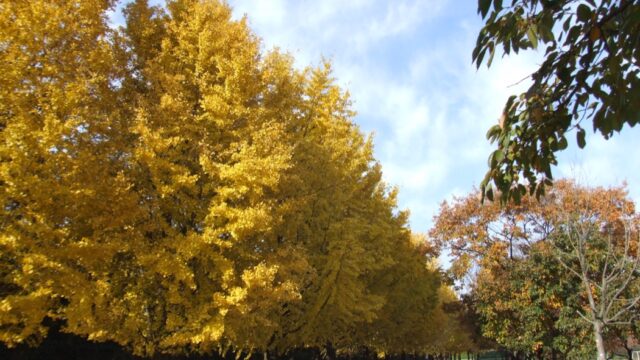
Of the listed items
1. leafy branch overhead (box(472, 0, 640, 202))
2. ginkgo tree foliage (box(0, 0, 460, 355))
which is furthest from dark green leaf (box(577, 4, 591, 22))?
ginkgo tree foliage (box(0, 0, 460, 355))

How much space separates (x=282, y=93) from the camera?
15.4 m

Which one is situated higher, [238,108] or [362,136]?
[362,136]

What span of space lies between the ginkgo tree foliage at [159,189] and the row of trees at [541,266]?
11.4 metres

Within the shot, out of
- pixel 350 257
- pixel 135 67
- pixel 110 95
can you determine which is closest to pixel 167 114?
Answer: pixel 110 95

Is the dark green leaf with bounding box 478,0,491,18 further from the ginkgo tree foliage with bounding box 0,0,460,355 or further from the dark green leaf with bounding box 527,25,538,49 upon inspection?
the ginkgo tree foliage with bounding box 0,0,460,355

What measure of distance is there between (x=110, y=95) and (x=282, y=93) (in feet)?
17.1

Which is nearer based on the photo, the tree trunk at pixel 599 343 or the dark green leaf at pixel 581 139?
the dark green leaf at pixel 581 139

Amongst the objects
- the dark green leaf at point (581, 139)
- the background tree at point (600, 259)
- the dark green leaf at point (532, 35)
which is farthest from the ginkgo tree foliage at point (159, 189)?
the background tree at point (600, 259)

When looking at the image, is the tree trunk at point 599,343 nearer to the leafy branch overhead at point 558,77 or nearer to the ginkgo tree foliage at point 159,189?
the ginkgo tree foliage at point 159,189

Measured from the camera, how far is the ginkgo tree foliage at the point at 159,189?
8.75 metres

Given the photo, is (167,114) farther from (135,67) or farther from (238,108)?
(135,67)

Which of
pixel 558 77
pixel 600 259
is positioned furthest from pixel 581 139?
pixel 600 259

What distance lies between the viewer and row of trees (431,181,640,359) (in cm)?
2211

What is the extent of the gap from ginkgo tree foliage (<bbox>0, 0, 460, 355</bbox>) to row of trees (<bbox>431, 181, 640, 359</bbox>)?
37.3 feet
